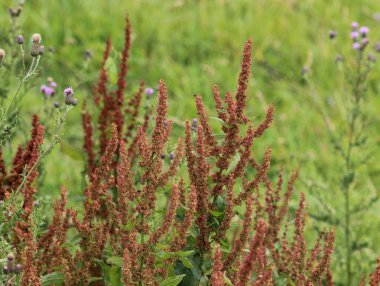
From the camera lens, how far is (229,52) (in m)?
7.43

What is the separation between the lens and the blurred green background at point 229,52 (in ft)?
21.1

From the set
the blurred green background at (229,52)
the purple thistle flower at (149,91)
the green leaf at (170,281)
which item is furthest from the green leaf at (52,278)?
the blurred green background at (229,52)

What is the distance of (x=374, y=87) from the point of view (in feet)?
23.3

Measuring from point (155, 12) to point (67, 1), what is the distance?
0.84m

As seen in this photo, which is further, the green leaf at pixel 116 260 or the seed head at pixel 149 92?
the seed head at pixel 149 92

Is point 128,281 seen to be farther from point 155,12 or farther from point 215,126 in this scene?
point 155,12

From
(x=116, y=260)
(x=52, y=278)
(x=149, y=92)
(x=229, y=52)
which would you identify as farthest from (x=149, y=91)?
(x=229, y=52)

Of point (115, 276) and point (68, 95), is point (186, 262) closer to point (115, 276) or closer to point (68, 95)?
point (115, 276)

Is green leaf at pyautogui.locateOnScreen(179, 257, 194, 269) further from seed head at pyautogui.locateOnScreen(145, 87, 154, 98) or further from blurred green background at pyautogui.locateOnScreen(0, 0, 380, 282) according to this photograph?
blurred green background at pyautogui.locateOnScreen(0, 0, 380, 282)

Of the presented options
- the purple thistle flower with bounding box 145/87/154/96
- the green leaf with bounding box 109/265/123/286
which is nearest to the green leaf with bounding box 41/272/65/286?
the green leaf with bounding box 109/265/123/286

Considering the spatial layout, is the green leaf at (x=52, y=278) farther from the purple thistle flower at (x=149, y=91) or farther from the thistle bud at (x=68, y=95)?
the purple thistle flower at (x=149, y=91)

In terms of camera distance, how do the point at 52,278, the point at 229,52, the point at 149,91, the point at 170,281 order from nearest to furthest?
the point at 170,281, the point at 52,278, the point at 149,91, the point at 229,52

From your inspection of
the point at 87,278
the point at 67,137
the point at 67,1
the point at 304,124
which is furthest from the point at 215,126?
the point at 87,278

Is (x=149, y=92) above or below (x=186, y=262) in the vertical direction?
above
